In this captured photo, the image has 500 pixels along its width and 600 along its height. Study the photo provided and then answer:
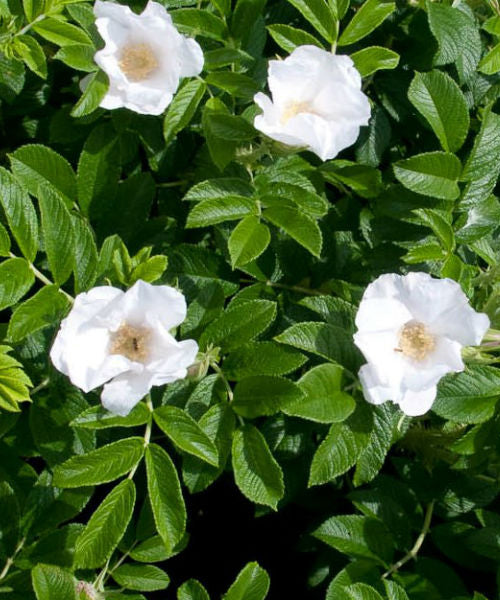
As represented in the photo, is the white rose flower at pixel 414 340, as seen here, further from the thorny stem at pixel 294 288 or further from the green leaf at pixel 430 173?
the thorny stem at pixel 294 288

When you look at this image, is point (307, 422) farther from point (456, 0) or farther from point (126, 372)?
point (456, 0)

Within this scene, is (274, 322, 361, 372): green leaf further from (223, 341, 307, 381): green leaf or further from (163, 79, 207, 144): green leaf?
(163, 79, 207, 144): green leaf

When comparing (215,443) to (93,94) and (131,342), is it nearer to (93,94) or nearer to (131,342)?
(131,342)

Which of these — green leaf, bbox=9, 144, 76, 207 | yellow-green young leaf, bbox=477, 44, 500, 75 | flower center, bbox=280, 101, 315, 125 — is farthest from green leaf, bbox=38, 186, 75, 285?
yellow-green young leaf, bbox=477, 44, 500, 75

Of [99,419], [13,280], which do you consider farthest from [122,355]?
[13,280]

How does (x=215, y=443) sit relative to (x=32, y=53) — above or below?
below

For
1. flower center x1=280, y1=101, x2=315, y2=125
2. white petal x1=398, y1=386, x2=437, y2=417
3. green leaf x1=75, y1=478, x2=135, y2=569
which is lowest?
green leaf x1=75, y1=478, x2=135, y2=569

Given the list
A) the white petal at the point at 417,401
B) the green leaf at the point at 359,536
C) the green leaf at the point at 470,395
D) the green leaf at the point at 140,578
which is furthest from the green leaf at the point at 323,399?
the green leaf at the point at 140,578
